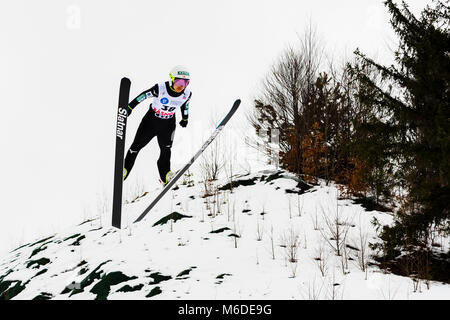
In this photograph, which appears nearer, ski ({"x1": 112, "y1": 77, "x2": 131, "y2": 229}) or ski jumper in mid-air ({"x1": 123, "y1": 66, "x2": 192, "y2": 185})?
ski ({"x1": 112, "y1": 77, "x2": 131, "y2": 229})

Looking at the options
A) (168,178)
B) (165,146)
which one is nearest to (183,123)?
(165,146)

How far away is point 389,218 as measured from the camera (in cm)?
561

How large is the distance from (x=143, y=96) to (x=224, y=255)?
304cm

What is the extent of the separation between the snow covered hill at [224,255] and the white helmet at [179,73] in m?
2.76

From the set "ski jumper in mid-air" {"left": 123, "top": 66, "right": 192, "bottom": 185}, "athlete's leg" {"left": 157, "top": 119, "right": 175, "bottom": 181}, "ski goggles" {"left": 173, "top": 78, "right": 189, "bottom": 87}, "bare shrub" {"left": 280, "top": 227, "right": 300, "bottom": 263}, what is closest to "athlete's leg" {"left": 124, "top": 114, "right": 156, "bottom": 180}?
"ski jumper in mid-air" {"left": 123, "top": 66, "right": 192, "bottom": 185}

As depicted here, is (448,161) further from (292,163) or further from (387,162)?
(292,163)

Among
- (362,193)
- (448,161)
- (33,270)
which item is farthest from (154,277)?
(362,193)

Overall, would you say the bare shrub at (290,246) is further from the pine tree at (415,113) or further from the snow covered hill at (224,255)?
the pine tree at (415,113)

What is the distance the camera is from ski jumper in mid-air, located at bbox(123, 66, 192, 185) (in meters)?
5.30

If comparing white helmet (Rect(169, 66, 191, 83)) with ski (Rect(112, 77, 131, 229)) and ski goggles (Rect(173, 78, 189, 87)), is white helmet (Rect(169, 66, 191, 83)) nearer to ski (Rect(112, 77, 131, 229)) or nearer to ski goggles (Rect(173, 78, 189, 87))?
ski goggles (Rect(173, 78, 189, 87))

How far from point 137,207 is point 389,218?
5.41m

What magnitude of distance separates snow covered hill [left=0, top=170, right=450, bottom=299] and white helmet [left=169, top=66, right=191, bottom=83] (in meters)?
2.76

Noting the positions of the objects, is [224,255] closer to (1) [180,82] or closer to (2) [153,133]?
(2) [153,133]

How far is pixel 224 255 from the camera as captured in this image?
4.46 m
